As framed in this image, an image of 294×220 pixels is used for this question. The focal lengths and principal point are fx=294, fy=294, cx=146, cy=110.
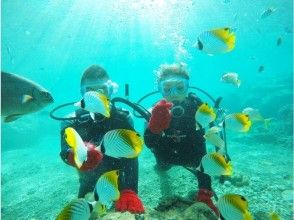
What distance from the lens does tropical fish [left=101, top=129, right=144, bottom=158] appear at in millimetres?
2754

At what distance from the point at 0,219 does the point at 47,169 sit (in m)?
5.92

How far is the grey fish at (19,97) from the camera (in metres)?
3.15

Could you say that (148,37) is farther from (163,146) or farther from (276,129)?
(163,146)

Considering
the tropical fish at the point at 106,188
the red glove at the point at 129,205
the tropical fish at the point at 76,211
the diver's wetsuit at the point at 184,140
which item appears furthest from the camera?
the diver's wetsuit at the point at 184,140

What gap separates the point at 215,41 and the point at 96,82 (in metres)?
2.29

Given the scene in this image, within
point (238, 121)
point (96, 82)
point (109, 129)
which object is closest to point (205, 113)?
point (238, 121)

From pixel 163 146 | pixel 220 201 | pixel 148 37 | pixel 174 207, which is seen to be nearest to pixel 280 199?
pixel 163 146

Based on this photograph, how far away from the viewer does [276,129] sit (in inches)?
590

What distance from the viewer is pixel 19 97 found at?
3.18 metres

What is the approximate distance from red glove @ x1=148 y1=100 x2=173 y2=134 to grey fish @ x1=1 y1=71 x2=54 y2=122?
5.66ft

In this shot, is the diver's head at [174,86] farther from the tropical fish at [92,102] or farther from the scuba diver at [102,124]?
the tropical fish at [92,102]

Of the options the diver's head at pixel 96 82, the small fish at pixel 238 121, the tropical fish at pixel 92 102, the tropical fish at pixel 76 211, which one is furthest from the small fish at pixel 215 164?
the diver's head at pixel 96 82

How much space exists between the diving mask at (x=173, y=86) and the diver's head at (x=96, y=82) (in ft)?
3.05

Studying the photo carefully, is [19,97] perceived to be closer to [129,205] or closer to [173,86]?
[129,205]
